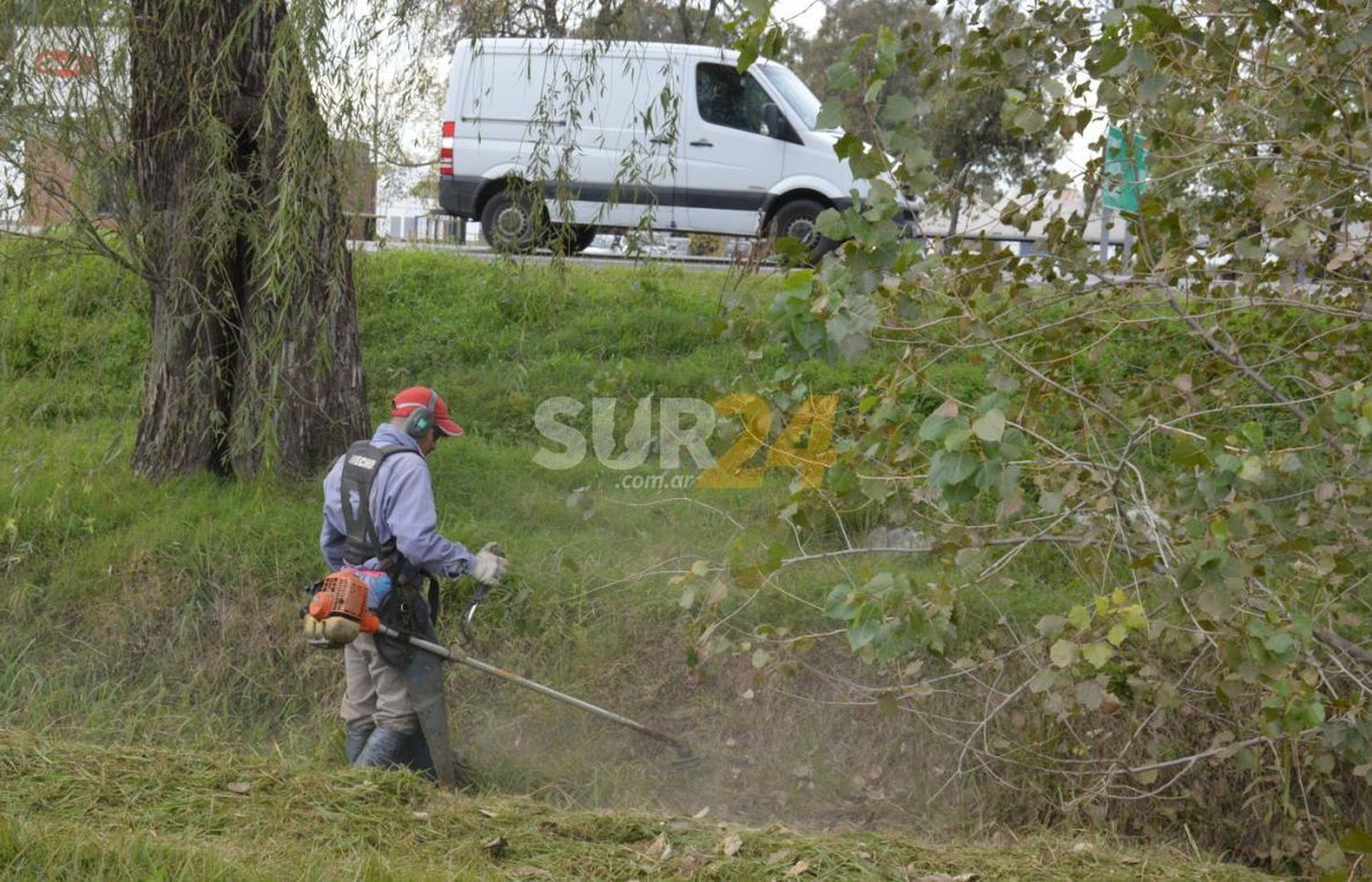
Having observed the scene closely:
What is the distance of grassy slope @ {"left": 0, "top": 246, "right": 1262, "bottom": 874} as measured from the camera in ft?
20.9

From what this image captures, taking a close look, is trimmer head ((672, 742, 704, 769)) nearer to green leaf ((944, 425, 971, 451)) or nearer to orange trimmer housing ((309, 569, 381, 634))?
orange trimmer housing ((309, 569, 381, 634))

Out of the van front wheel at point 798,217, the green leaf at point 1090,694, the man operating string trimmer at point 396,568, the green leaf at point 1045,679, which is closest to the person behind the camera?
the green leaf at point 1045,679

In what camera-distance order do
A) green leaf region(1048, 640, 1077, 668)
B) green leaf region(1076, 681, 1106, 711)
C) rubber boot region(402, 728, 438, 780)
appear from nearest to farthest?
green leaf region(1048, 640, 1077, 668), green leaf region(1076, 681, 1106, 711), rubber boot region(402, 728, 438, 780)

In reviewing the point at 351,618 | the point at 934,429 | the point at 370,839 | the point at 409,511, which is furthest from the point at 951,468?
the point at 351,618

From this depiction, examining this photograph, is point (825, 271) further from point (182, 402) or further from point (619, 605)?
point (182, 402)

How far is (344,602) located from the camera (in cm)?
533

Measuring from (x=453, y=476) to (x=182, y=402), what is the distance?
4.85 feet

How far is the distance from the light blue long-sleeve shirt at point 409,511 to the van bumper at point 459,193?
6.20m

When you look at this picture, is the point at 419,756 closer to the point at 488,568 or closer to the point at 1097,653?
the point at 488,568

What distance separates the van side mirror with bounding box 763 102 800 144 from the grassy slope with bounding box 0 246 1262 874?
407 centimetres

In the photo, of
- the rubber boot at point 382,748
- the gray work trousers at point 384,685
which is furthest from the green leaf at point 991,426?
the rubber boot at point 382,748

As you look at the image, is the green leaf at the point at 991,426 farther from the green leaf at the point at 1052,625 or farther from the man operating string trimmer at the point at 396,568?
the man operating string trimmer at the point at 396,568

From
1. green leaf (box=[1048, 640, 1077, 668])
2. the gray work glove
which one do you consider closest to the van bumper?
the gray work glove

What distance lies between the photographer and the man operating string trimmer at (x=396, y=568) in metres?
5.50
